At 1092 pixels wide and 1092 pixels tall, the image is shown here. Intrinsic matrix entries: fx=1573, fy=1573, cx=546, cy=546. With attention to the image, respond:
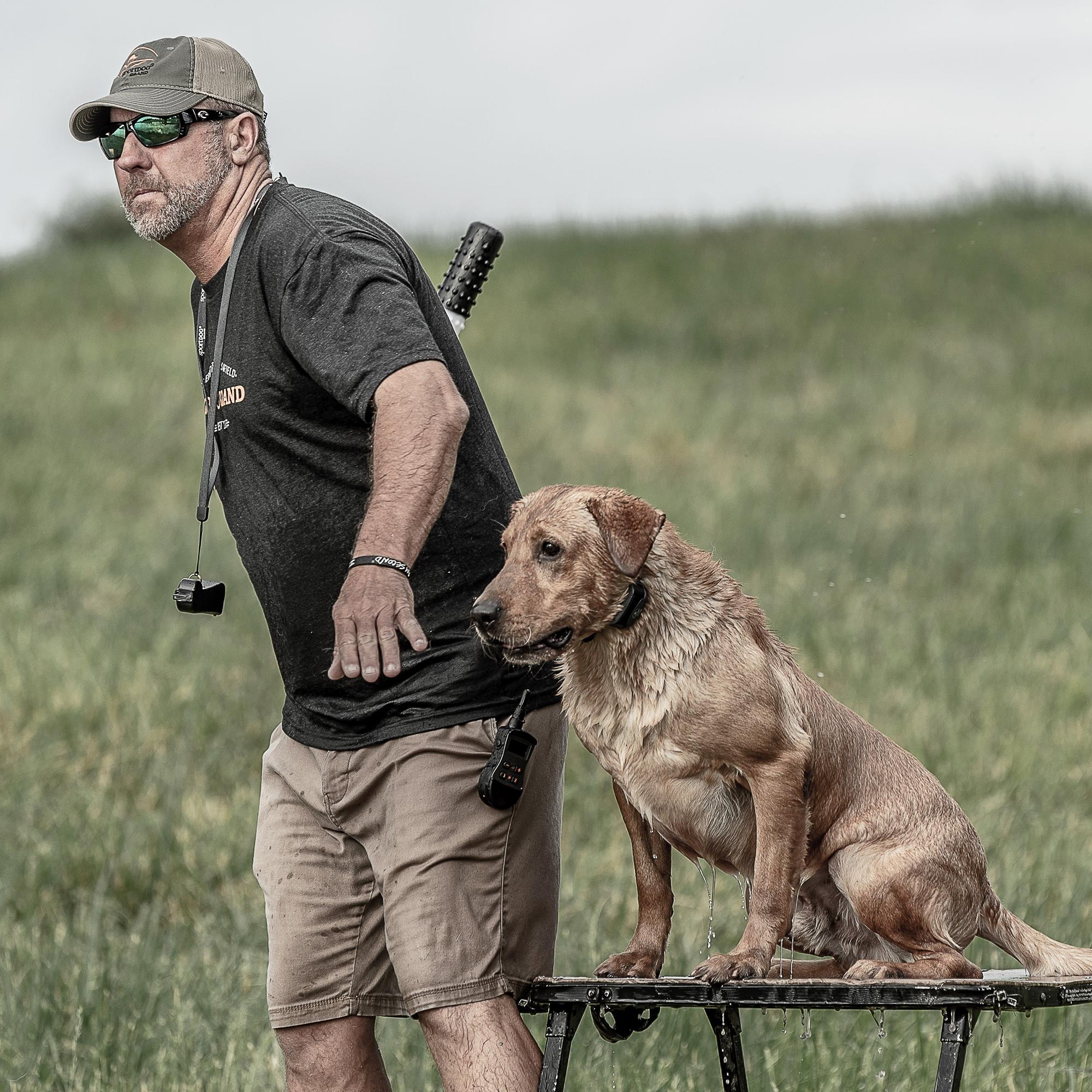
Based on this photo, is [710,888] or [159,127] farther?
[710,888]

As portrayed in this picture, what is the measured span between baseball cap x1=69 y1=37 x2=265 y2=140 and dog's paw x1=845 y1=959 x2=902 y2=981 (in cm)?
260

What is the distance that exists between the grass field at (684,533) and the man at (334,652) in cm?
169

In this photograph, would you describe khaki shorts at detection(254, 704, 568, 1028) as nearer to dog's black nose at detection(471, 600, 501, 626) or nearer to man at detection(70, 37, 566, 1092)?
man at detection(70, 37, 566, 1092)

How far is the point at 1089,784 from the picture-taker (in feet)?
30.0

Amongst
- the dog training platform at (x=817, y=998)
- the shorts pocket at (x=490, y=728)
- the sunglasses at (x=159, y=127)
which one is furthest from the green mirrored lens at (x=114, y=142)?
the dog training platform at (x=817, y=998)

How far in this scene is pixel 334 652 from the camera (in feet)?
11.9

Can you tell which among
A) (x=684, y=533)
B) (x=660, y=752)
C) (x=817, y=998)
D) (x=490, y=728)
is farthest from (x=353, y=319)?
(x=684, y=533)

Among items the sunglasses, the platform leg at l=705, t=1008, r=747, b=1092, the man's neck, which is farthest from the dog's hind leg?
the sunglasses

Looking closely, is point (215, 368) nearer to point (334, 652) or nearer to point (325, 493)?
point (325, 493)

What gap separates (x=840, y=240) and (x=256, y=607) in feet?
57.2

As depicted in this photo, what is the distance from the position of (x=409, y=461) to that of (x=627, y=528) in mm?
504

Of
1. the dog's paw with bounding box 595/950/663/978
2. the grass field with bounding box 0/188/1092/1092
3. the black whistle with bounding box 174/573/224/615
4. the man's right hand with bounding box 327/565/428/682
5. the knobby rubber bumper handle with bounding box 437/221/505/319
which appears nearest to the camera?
the man's right hand with bounding box 327/565/428/682

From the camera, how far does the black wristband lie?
3.31m

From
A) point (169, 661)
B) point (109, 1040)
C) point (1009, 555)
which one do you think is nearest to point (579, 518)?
point (109, 1040)
